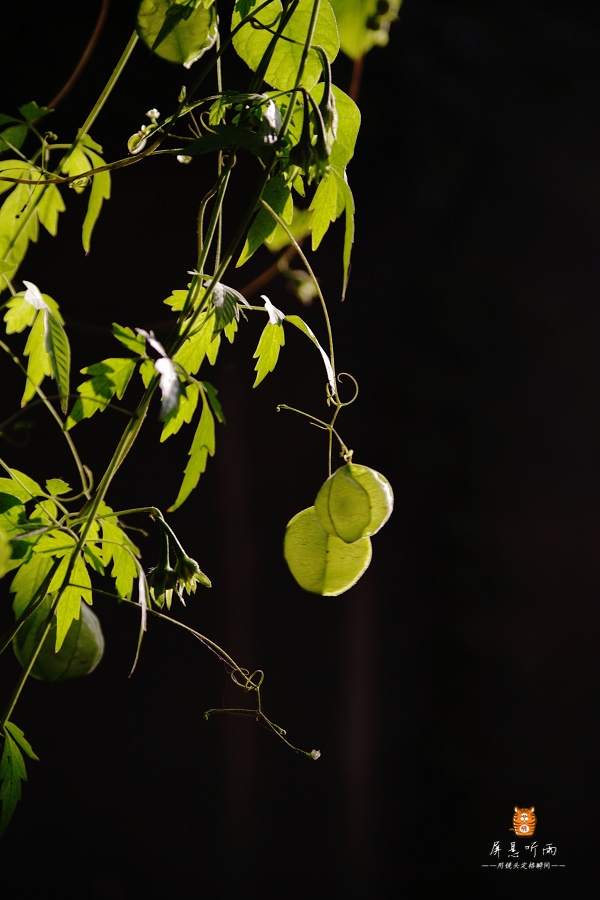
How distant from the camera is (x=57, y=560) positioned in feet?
1.55

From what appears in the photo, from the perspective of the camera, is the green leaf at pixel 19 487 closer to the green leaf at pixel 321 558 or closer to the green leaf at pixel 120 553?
the green leaf at pixel 120 553

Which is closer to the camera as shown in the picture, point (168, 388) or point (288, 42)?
point (168, 388)

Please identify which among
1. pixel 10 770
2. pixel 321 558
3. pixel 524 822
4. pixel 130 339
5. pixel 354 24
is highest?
pixel 354 24

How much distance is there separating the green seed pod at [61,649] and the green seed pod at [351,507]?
18 centimetres

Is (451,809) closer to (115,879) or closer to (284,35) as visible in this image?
(115,879)

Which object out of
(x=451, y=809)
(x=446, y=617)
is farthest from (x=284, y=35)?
(x=451, y=809)

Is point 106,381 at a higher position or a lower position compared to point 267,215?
lower

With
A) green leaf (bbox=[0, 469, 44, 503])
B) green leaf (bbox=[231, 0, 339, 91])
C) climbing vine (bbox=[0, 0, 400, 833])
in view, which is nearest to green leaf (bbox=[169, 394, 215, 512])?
climbing vine (bbox=[0, 0, 400, 833])

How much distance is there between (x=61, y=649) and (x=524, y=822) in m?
1.70

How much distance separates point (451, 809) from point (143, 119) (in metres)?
1.79

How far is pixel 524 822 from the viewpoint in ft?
6.23

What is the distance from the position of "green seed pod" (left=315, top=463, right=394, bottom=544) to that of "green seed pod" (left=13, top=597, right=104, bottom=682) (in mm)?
185

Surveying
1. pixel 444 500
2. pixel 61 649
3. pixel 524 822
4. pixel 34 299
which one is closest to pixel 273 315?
pixel 34 299

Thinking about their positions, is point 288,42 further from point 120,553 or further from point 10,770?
point 10,770
